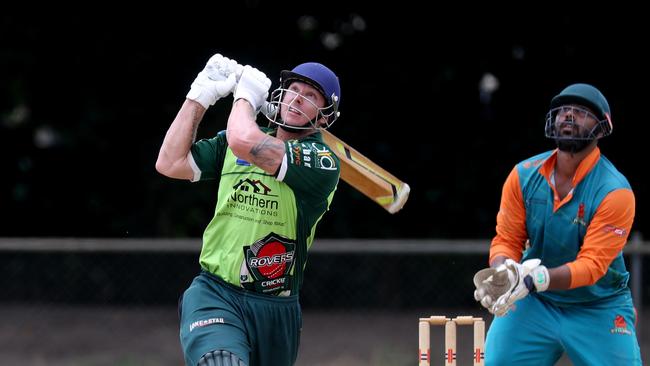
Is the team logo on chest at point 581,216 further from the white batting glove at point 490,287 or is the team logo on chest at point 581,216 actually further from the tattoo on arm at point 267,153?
the tattoo on arm at point 267,153

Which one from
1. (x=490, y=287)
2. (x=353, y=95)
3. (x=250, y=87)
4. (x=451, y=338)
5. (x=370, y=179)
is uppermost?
(x=353, y=95)

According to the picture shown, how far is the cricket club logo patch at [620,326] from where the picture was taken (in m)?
4.49

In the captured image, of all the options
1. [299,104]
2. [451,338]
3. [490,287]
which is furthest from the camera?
[451,338]

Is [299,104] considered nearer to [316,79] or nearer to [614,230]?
[316,79]

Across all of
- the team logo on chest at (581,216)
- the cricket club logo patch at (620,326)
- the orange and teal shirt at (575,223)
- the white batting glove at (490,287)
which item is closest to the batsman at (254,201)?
the white batting glove at (490,287)

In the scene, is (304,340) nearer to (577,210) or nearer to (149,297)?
(149,297)

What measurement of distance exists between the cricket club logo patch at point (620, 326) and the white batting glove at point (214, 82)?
1.82 m

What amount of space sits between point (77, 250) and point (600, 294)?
11.3 feet

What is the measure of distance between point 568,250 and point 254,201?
1.33 metres

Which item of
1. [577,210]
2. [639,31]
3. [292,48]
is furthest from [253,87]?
[639,31]

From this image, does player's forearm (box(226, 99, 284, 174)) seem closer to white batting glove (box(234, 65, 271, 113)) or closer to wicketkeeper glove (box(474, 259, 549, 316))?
white batting glove (box(234, 65, 271, 113))

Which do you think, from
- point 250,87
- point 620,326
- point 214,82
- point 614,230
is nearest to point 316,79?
point 250,87

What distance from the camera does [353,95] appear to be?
8562 mm

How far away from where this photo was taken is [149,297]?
6859 millimetres
